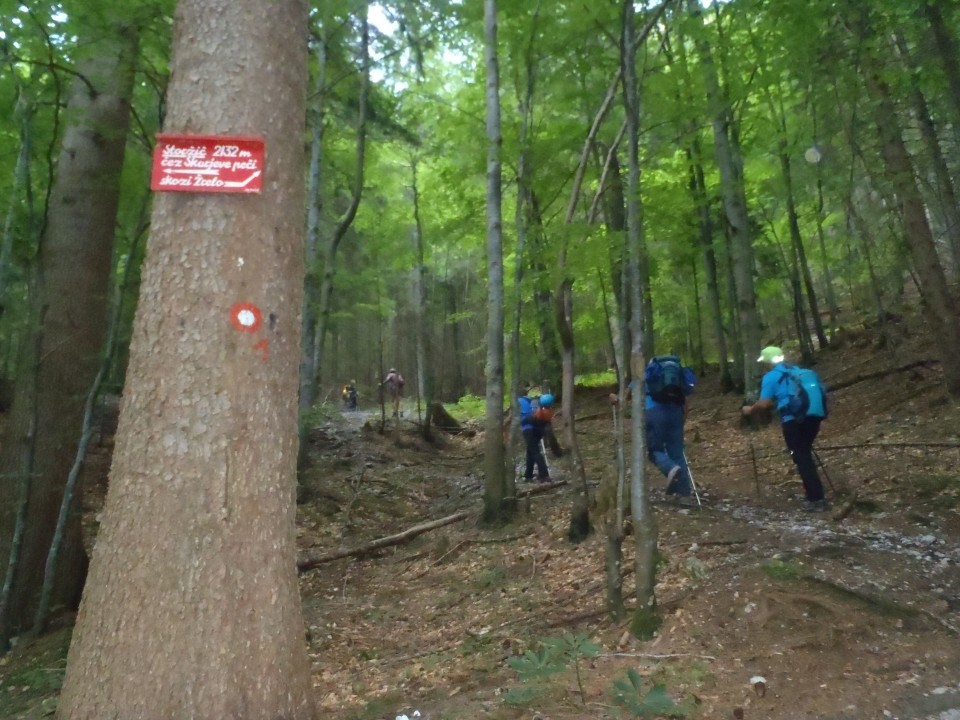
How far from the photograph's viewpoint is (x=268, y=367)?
9.64 feet

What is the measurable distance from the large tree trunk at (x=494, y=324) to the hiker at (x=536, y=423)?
200 cm

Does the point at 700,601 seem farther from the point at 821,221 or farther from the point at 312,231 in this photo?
the point at 821,221

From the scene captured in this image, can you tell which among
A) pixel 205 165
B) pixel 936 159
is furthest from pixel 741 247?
pixel 205 165

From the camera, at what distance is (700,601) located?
4.94 metres

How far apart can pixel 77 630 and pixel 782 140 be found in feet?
49.9

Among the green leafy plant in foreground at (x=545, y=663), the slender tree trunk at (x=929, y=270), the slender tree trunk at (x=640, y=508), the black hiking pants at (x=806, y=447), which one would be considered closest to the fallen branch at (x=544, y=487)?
the black hiking pants at (x=806, y=447)

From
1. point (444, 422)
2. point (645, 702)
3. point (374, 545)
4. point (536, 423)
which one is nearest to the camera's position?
point (645, 702)

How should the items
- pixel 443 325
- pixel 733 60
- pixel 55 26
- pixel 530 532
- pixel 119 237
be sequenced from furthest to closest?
pixel 443 325 < pixel 733 60 < pixel 119 237 < pixel 530 532 < pixel 55 26

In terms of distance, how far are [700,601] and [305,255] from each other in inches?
165

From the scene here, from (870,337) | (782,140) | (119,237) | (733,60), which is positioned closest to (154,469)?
(119,237)

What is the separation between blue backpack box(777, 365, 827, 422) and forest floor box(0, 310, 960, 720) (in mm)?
935

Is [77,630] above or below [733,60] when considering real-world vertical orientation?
below

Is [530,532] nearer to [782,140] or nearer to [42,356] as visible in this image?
[42,356]

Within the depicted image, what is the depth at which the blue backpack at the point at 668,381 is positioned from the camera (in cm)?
754
